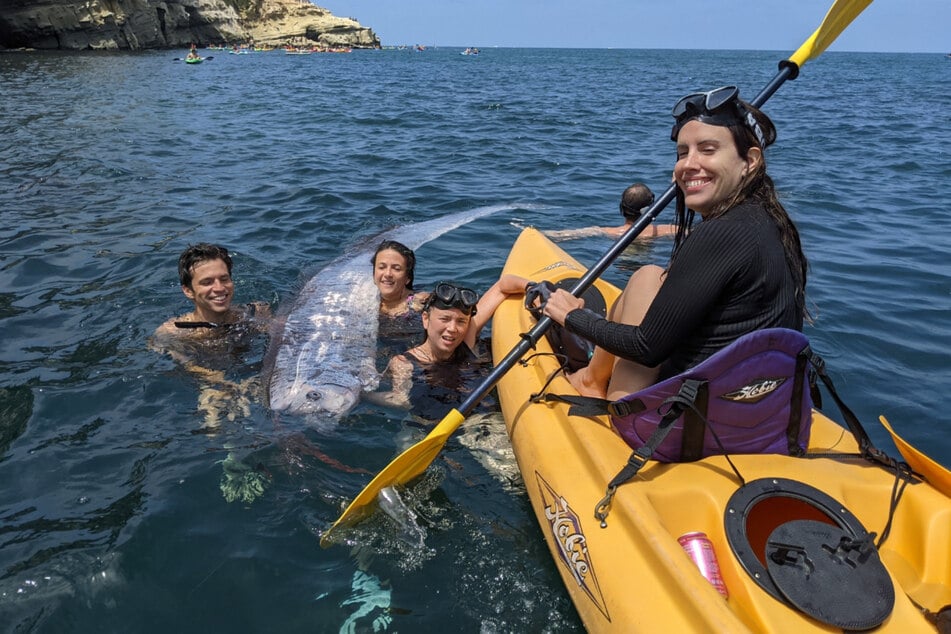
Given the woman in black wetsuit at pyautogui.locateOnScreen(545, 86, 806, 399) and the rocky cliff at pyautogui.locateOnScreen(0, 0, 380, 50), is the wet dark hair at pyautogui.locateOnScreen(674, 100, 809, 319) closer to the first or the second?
the woman in black wetsuit at pyautogui.locateOnScreen(545, 86, 806, 399)

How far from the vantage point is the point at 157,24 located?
59.9m

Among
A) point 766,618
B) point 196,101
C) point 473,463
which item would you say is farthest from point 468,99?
point 766,618

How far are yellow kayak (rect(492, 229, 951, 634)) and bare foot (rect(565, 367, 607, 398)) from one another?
41 cm

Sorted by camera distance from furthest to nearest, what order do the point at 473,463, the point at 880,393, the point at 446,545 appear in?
the point at 880,393 → the point at 473,463 → the point at 446,545

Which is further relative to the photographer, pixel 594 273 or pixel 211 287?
pixel 211 287

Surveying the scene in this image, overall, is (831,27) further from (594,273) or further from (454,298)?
(454,298)

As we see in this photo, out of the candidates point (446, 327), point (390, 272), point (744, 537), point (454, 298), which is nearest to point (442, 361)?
point (446, 327)

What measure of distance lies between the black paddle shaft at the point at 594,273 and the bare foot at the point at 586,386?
35cm

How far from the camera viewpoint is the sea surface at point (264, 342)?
3320mm

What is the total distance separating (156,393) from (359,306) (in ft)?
6.31

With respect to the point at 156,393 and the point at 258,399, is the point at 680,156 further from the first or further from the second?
the point at 156,393

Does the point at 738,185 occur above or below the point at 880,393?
above

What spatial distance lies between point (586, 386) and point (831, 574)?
1.75m

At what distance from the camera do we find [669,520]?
2.90 meters
